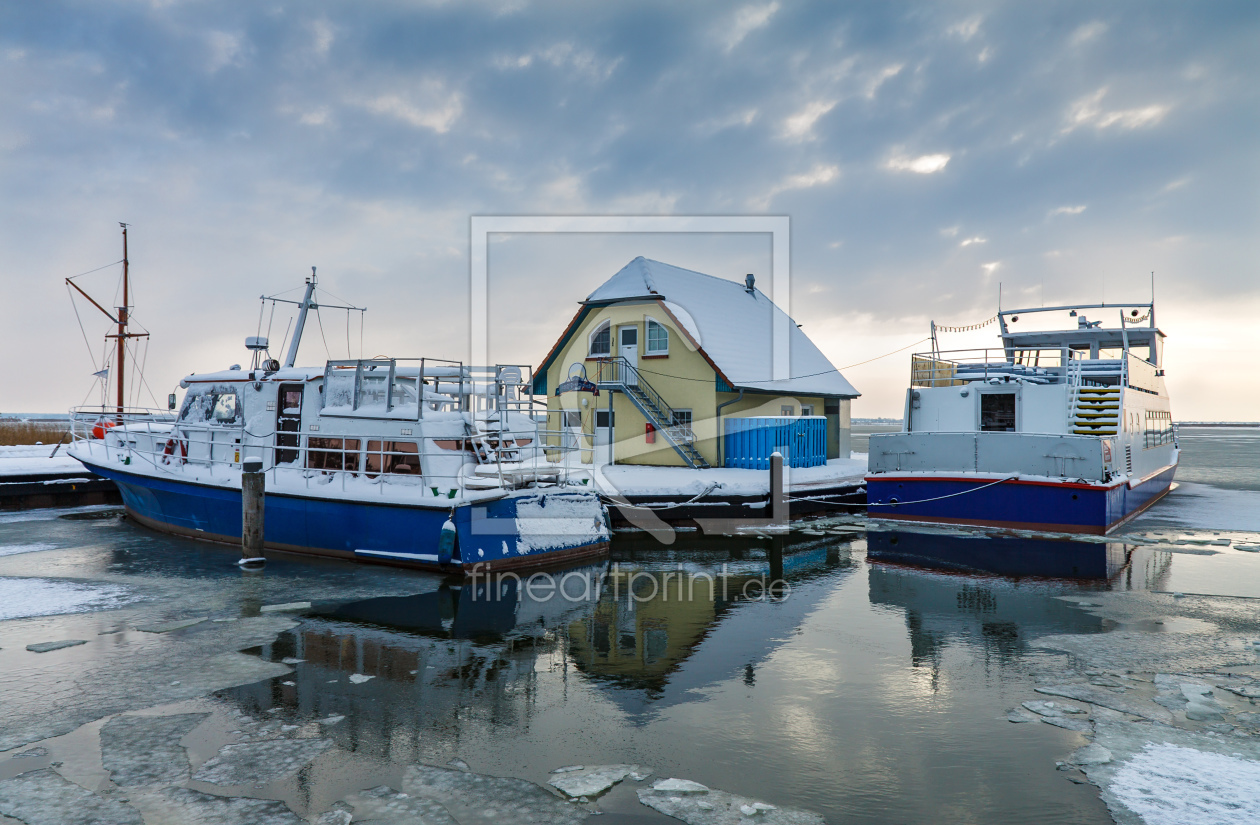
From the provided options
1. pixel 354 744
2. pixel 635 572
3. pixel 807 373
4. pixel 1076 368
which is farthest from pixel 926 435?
pixel 354 744

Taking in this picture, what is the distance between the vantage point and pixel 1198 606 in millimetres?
10445

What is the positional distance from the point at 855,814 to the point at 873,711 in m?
1.91

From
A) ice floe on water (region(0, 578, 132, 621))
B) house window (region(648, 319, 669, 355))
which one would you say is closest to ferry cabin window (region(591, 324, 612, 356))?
house window (region(648, 319, 669, 355))

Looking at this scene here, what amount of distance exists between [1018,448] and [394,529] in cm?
1377

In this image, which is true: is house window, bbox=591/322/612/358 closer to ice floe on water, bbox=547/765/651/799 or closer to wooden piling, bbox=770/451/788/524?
wooden piling, bbox=770/451/788/524

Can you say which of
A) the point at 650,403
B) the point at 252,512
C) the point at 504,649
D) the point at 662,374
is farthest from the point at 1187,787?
the point at 662,374

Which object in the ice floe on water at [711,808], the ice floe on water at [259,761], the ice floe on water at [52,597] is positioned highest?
the ice floe on water at [52,597]

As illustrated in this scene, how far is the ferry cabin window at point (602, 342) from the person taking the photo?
26.2 metres

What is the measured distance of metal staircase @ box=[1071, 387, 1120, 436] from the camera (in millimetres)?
17109

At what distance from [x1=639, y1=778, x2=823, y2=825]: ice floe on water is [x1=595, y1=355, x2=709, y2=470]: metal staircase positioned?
733 inches

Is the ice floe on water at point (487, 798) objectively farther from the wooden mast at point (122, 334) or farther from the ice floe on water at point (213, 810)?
the wooden mast at point (122, 334)

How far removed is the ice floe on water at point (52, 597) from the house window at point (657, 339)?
17224mm

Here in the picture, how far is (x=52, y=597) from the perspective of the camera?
1065 centimetres

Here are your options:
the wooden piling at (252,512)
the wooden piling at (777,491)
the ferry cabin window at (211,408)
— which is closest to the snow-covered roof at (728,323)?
the wooden piling at (777,491)
